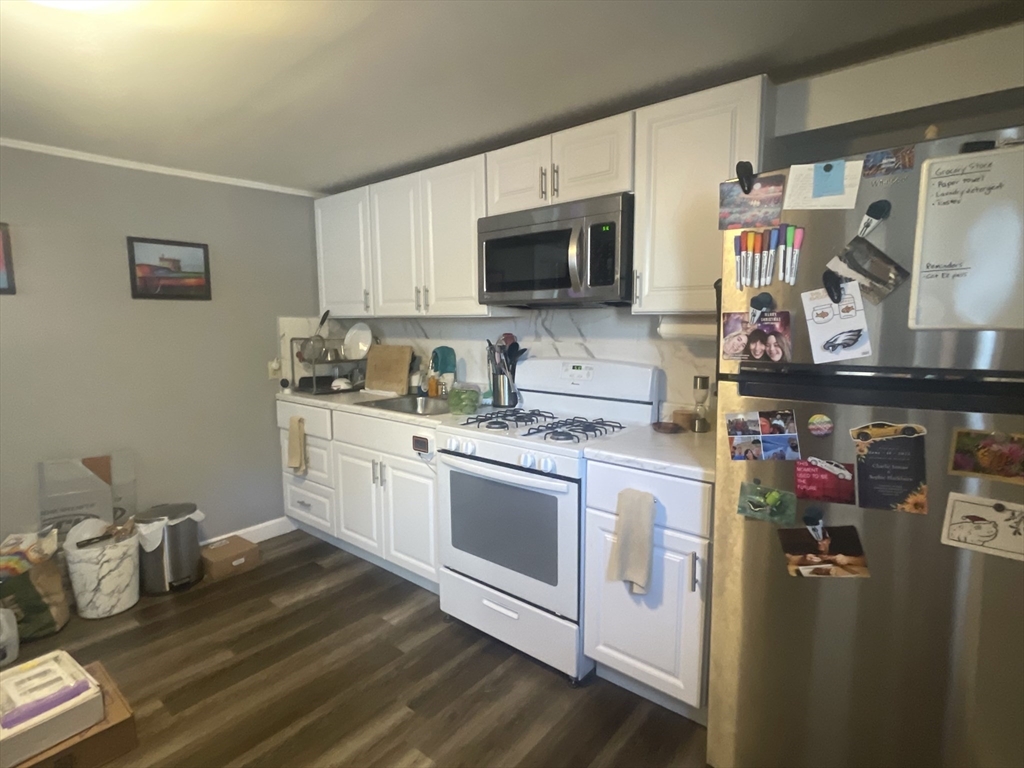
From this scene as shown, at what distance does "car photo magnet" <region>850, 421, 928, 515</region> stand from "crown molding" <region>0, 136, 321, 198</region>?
3.35 m

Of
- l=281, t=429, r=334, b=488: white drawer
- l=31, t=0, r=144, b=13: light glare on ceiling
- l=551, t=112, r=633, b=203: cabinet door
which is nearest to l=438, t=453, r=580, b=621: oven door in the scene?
l=281, t=429, r=334, b=488: white drawer

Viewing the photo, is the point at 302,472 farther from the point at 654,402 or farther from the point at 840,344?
the point at 840,344

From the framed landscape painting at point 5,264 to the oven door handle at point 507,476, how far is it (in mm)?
2171

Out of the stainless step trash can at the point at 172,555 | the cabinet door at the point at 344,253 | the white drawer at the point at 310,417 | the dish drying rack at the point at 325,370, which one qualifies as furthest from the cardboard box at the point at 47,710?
the cabinet door at the point at 344,253

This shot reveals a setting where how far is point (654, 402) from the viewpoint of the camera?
2318 mm

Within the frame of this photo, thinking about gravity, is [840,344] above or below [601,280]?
below

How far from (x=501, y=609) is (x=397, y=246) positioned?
6.41 ft

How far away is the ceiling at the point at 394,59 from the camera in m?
1.46

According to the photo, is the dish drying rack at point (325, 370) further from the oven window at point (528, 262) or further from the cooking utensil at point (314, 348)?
the oven window at point (528, 262)

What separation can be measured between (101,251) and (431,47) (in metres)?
2.16

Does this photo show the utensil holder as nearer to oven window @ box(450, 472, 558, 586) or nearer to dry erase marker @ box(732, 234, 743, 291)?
oven window @ box(450, 472, 558, 586)

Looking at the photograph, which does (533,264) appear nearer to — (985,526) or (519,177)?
(519,177)

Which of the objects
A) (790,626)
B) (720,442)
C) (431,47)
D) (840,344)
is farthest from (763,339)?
(431,47)

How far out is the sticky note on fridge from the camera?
120cm
